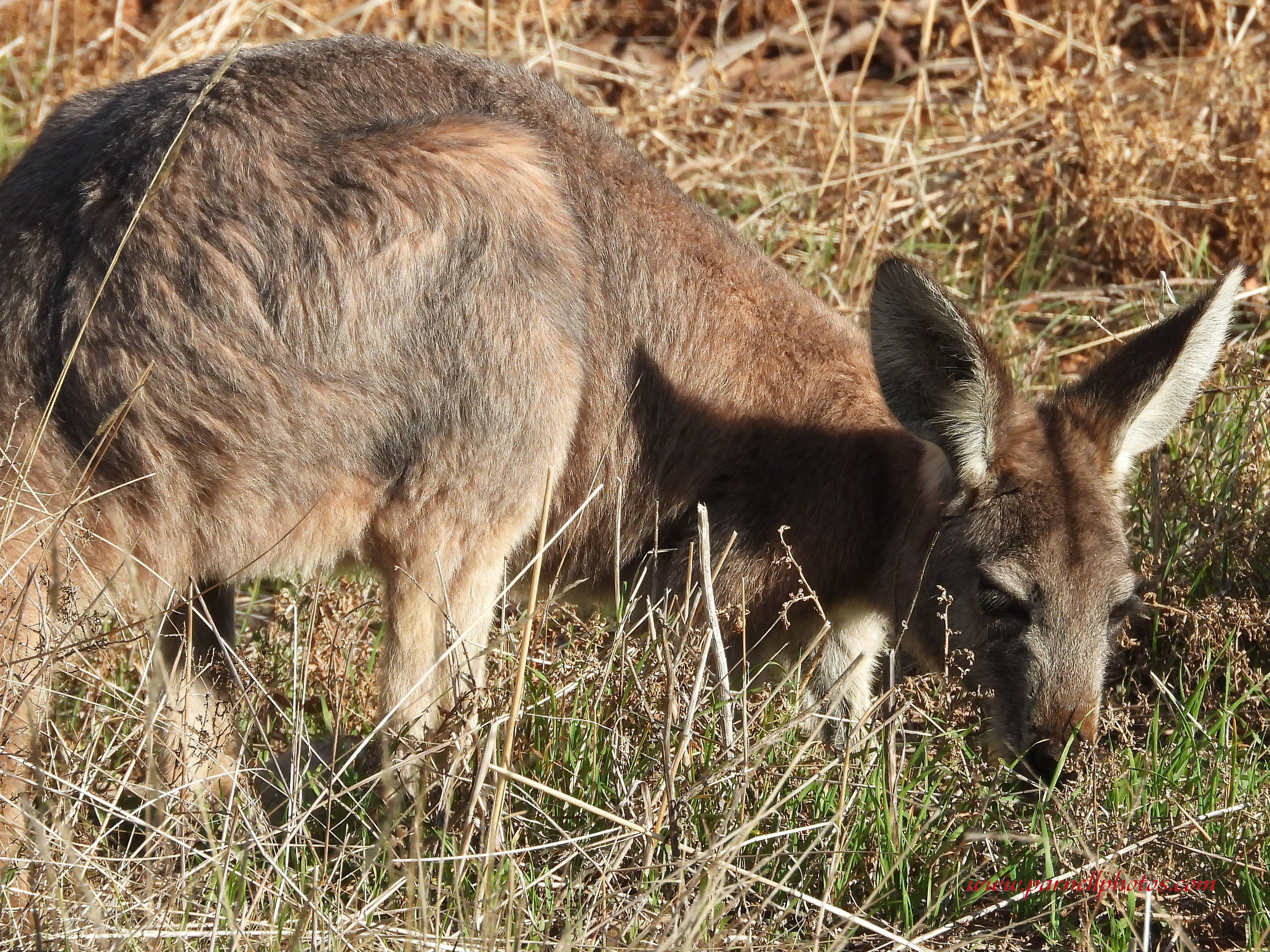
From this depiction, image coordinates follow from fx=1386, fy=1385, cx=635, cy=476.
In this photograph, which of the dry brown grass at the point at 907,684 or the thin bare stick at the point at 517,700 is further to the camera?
the dry brown grass at the point at 907,684

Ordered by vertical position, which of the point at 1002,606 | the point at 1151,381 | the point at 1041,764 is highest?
the point at 1151,381

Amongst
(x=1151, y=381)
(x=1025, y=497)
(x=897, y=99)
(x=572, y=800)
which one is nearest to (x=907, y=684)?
(x=1025, y=497)

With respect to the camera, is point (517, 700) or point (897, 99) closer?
point (517, 700)

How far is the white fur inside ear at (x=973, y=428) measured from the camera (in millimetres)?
3312

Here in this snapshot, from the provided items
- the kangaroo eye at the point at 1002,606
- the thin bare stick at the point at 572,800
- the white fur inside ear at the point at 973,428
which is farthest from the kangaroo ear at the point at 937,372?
the thin bare stick at the point at 572,800

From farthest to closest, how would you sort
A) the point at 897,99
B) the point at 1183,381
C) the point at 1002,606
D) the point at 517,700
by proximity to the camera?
the point at 897,99, the point at 1183,381, the point at 1002,606, the point at 517,700

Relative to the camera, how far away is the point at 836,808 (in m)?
3.01

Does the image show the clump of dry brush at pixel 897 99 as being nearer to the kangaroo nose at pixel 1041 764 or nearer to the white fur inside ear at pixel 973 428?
the white fur inside ear at pixel 973 428

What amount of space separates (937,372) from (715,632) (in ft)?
3.05

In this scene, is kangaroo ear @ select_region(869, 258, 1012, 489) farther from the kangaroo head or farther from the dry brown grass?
the dry brown grass

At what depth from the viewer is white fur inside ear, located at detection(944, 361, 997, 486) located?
3.31 meters

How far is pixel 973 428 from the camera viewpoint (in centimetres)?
337

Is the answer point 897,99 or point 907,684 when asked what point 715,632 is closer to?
point 907,684

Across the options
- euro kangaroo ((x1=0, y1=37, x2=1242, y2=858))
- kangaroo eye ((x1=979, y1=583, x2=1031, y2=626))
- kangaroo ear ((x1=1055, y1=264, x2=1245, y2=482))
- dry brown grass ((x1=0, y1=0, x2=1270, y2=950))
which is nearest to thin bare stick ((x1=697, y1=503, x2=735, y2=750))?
dry brown grass ((x1=0, y1=0, x2=1270, y2=950))
